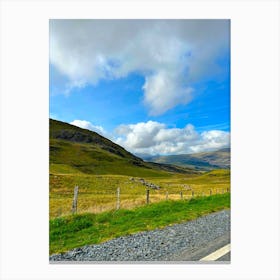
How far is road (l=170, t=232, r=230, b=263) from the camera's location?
3947 millimetres

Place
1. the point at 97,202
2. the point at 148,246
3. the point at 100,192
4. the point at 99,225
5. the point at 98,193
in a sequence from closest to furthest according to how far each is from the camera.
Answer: the point at 148,246, the point at 99,225, the point at 97,202, the point at 98,193, the point at 100,192

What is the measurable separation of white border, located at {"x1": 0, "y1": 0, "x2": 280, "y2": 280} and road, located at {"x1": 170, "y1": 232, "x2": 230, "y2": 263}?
0.44 ft

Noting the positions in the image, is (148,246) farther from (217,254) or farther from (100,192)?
(100,192)

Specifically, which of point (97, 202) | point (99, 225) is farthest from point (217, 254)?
point (97, 202)

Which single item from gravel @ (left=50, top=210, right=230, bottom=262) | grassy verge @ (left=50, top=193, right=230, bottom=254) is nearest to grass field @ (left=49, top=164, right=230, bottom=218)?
grassy verge @ (left=50, top=193, right=230, bottom=254)

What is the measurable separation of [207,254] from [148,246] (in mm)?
891

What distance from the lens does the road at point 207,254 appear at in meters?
3.95

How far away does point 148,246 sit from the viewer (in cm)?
462

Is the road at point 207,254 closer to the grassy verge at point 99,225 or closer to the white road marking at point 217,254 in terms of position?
the white road marking at point 217,254

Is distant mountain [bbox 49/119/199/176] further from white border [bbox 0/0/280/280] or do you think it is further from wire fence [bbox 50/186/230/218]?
white border [bbox 0/0/280/280]

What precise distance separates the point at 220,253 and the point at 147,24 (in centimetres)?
335

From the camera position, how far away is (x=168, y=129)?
5812mm
